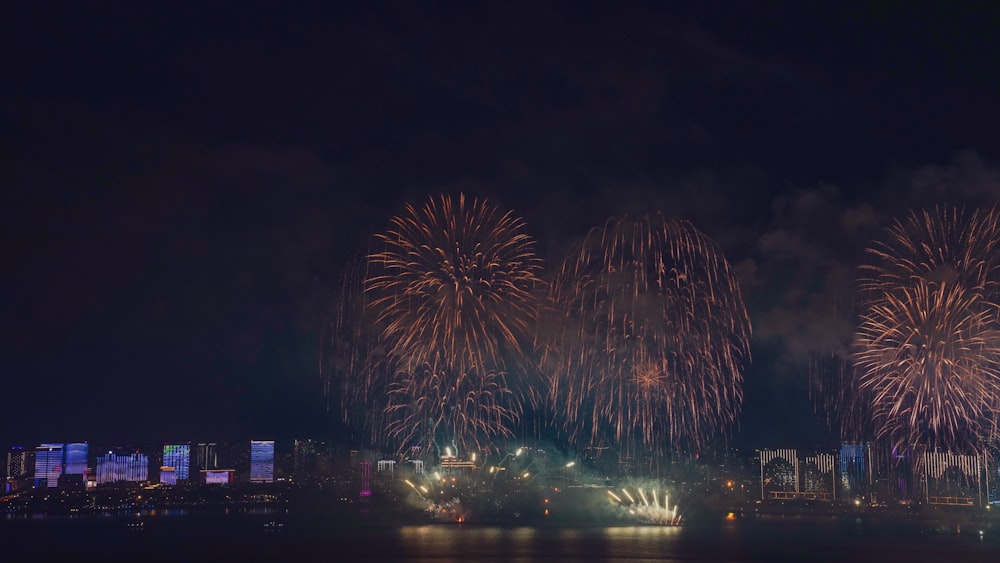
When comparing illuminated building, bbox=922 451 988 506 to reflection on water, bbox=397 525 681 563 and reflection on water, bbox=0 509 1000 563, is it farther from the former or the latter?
reflection on water, bbox=397 525 681 563

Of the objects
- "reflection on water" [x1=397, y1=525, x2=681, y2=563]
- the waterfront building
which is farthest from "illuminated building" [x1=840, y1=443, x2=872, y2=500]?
"reflection on water" [x1=397, y1=525, x2=681, y2=563]

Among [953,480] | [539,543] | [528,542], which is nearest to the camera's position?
[539,543]

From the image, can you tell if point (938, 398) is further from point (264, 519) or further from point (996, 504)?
point (264, 519)

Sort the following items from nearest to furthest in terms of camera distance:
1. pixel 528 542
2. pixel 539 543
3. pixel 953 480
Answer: pixel 539 543 < pixel 528 542 < pixel 953 480

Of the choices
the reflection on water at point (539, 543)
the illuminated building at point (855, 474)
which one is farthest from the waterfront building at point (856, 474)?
the reflection on water at point (539, 543)

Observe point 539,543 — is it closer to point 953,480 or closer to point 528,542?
point 528,542

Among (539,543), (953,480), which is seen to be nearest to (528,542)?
(539,543)

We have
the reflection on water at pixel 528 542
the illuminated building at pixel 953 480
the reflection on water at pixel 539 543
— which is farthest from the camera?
the illuminated building at pixel 953 480

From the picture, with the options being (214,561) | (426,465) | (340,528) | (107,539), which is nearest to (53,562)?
(214,561)

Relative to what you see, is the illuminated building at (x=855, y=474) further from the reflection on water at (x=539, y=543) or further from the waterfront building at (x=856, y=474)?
the reflection on water at (x=539, y=543)

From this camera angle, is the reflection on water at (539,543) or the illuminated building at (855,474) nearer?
the reflection on water at (539,543)

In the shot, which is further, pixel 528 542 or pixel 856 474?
pixel 856 474
